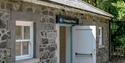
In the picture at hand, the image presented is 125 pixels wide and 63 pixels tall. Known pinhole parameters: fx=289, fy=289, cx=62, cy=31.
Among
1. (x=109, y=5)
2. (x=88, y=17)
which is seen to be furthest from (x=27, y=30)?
(x=109, y=5)

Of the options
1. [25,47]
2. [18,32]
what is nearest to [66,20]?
[25,47]

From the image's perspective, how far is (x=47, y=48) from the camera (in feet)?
34.3

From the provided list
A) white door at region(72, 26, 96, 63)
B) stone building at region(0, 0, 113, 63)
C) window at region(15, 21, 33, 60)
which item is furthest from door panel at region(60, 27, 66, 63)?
window at region(15, 21, 33, 60)

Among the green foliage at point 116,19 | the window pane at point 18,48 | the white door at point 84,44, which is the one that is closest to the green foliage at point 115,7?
the green foliage at point 116,19

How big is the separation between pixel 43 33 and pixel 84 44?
3.55m

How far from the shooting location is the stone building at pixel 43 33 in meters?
8.01

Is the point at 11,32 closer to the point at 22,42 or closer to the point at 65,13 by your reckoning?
the point at 22,42

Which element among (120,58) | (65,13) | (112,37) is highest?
(65,13)

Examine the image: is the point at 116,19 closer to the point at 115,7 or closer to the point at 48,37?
the point at 115,7

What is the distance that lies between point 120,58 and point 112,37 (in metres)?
1.88

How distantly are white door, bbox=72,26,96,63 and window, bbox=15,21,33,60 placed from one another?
4148 millimetres

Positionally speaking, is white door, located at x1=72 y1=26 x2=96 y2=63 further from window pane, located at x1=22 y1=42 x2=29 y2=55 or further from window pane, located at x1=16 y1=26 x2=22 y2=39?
window pane, located at x1=16 y1=26 x2=22 y2=39

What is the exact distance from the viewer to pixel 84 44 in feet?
43.4

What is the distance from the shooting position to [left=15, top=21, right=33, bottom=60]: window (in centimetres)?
898
